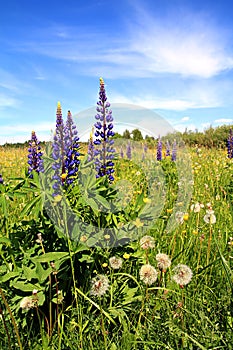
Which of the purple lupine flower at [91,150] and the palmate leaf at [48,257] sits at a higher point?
the purple lupine flower at [91,150]

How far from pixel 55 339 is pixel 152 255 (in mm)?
906

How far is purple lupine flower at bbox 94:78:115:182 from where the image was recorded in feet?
8.41

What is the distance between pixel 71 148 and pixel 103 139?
410mm

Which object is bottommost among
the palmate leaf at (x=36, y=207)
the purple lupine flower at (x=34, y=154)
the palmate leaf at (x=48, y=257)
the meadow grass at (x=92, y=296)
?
the meadow grass at (x=92, y=296)

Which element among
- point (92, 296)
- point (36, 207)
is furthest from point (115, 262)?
point (36, 207)

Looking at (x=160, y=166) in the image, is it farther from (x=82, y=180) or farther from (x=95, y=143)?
(x=82, y=180)

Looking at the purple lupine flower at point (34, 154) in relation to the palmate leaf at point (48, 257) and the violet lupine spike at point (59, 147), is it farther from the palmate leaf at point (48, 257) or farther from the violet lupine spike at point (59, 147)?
the palmate leaf at point (48, 257)

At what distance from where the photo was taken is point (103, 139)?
266cm

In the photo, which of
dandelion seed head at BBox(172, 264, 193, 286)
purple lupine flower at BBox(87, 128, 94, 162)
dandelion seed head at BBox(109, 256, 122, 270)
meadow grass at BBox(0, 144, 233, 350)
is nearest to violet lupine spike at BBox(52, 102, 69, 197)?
meadow grass at BBox(0, 144, 233, 350)

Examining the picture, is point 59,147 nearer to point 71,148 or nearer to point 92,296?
point 71,148

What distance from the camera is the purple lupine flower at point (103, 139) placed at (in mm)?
2562

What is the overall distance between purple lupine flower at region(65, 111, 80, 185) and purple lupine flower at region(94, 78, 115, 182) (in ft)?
0.80

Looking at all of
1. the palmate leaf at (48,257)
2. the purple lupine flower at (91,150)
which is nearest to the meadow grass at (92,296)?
the palmate leaf at (48,257)

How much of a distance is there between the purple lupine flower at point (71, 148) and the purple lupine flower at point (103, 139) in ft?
0.80
